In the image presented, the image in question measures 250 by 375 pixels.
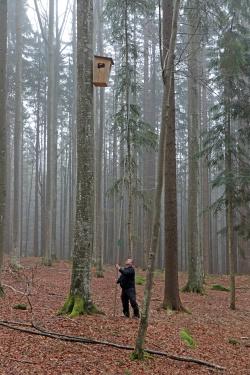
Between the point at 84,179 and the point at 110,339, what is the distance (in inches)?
121

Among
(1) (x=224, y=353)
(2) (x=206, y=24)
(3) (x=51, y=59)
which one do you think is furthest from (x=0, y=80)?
(3) (x=51, y=59)

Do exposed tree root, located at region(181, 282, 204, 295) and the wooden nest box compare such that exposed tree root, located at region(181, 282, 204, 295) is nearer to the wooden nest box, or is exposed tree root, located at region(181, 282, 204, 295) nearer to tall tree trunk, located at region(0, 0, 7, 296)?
tall tree trunk, located at region(0, 0, 7, 296)

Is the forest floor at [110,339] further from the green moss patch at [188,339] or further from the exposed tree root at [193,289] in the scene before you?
the exposed tree root at [193,289]

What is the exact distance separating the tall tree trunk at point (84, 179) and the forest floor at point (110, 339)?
20.2 inches

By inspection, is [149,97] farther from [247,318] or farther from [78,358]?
[78,358]

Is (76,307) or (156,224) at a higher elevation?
(156,224)

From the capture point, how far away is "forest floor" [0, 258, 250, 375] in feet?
19.3

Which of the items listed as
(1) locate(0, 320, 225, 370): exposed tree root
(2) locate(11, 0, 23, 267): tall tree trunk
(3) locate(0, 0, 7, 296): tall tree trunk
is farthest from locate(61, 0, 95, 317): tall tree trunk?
(2) locate(11, 0, 23, 267): tall tree trunk

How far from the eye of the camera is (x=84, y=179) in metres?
8.45

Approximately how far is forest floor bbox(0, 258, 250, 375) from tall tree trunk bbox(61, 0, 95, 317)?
0.51 meters

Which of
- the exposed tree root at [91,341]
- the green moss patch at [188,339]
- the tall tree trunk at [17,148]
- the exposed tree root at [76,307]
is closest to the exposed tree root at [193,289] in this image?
the tall tree trunk at [17,148]

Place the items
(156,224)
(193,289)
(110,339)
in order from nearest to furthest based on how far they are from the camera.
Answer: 1. (156,224)
2. (110,339)
3. (193,289)

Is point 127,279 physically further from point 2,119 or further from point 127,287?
point 2,119

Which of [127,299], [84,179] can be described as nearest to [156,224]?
[84,179]
